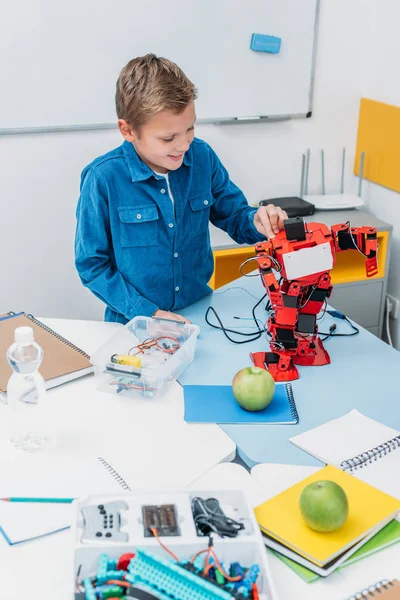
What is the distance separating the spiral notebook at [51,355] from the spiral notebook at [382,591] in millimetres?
803

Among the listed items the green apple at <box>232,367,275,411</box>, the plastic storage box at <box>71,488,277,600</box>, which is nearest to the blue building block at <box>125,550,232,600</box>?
the plastic storage box at <box>71,488,277,600</box>

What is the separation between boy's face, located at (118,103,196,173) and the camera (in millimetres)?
1602

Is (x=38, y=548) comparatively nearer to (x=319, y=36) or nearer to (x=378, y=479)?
(x=378, y=479)

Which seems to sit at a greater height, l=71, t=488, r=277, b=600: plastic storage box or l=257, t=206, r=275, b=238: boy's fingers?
l=257, t=206, r=275, b=238: boy's fingers

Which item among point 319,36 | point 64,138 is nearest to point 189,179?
point 64,138

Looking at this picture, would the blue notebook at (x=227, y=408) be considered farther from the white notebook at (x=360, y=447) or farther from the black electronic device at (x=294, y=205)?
the black electronic device at (x=294, y=205)

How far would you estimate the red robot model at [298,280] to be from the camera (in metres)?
1.49

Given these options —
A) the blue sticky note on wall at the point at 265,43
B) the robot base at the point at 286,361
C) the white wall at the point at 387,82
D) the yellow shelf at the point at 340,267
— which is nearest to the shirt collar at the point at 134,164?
the robot base at the point at 286,361

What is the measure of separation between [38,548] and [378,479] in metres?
0.60

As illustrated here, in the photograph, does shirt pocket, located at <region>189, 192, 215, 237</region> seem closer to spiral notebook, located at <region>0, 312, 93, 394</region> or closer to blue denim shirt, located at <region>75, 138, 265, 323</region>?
blue denim shirt, located at <region>75, 138, 265, 323</region>

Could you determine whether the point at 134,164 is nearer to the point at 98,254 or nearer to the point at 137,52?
the point at 98,254

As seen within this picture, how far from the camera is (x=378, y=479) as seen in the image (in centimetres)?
118

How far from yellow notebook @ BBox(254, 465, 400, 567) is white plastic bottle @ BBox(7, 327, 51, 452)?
48cm

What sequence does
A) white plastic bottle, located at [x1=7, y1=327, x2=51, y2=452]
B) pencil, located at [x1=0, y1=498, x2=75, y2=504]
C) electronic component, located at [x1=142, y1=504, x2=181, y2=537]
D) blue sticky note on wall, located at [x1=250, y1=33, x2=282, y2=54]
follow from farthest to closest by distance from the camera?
blue sticky note on wall, located at [x1=250, y1=33, x2=282, y2=54], white plastic bottle, located at [x1=7, y1=327, x2=51, y2=452], pencil, located at [x1=0, y1=498, x2=75, y2=504], electronic component, located at [x1=142, y1=504, x2=181, y2=537]
